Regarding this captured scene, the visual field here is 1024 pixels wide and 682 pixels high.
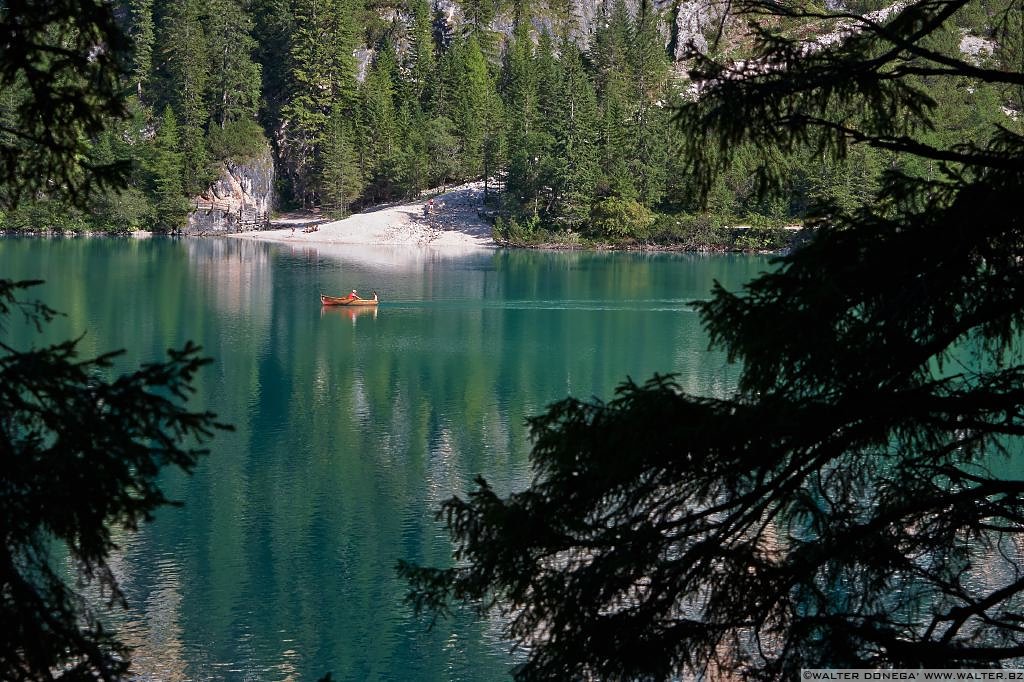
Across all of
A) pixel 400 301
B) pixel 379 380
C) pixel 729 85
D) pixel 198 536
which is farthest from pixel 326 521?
pixel 400 301

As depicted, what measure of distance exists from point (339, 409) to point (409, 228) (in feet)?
132

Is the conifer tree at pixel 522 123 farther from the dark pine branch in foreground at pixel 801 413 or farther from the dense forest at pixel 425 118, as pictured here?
the dark pine branch in foreground at pixel 801 413

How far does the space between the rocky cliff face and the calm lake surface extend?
16.5 meters

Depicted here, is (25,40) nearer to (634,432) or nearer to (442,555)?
(634,432)

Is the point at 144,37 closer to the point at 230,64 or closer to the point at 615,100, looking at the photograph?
the point at 230,64

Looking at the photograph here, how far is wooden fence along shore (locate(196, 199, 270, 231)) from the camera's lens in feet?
212

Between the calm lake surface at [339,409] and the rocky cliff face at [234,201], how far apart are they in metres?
16.5

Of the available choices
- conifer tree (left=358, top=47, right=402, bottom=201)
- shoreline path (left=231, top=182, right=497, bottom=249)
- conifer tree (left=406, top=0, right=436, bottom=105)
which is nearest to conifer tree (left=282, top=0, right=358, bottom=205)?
conifer tree (left=358, top=47, right=402, bottom=201)

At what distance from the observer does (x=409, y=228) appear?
199ft

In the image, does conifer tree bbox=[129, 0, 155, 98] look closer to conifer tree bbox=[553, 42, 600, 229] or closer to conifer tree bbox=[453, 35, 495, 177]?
conifer tree bbox=[453, 35, 495, 177]

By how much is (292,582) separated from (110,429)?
376 inches

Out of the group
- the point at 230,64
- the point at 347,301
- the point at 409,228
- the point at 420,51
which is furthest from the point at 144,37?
the point at 347,301

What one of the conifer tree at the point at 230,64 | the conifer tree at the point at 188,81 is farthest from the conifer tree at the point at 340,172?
the conifer tree at the point at 188,81

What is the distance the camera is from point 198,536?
553 inches
